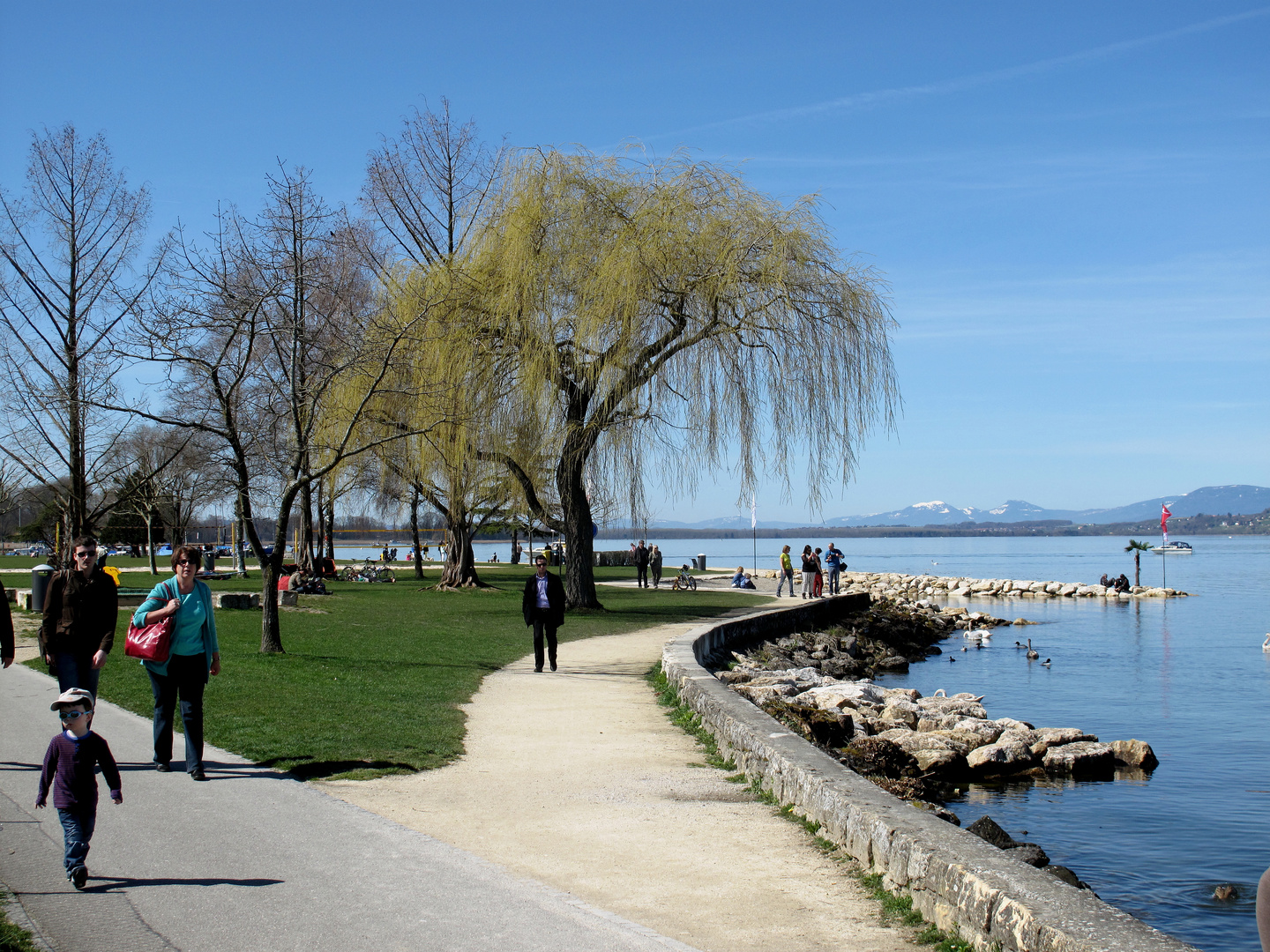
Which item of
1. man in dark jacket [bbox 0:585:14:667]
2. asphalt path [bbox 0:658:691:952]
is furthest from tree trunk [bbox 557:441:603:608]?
asphalt path [bbox 0:658:691:952]

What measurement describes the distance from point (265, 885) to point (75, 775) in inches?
44.7

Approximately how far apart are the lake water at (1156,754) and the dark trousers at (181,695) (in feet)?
25.3

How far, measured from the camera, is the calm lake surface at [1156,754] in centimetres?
946

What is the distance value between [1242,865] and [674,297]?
13081 millimetres

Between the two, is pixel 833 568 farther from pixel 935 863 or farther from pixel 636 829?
pixel 935 863

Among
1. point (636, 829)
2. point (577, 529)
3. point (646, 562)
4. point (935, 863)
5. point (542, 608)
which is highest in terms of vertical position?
point (577, 529)

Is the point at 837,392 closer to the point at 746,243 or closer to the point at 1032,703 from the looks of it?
the point at 746,243

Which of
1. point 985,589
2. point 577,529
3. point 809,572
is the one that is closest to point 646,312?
point 577,529

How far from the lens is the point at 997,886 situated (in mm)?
4543

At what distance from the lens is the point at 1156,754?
15.3 m

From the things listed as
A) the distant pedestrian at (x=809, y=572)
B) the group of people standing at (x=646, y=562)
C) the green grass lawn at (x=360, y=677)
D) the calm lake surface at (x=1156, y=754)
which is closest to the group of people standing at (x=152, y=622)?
the green grass lawn at (x=360, y=677)

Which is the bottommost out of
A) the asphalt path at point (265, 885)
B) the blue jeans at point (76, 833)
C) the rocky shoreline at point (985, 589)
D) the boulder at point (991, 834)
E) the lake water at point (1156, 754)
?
the rocky shoreline at point (985, 589)

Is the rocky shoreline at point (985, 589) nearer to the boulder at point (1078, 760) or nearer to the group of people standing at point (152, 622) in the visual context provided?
the boulder at point (1078, 760)

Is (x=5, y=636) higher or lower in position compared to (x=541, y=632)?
higher
